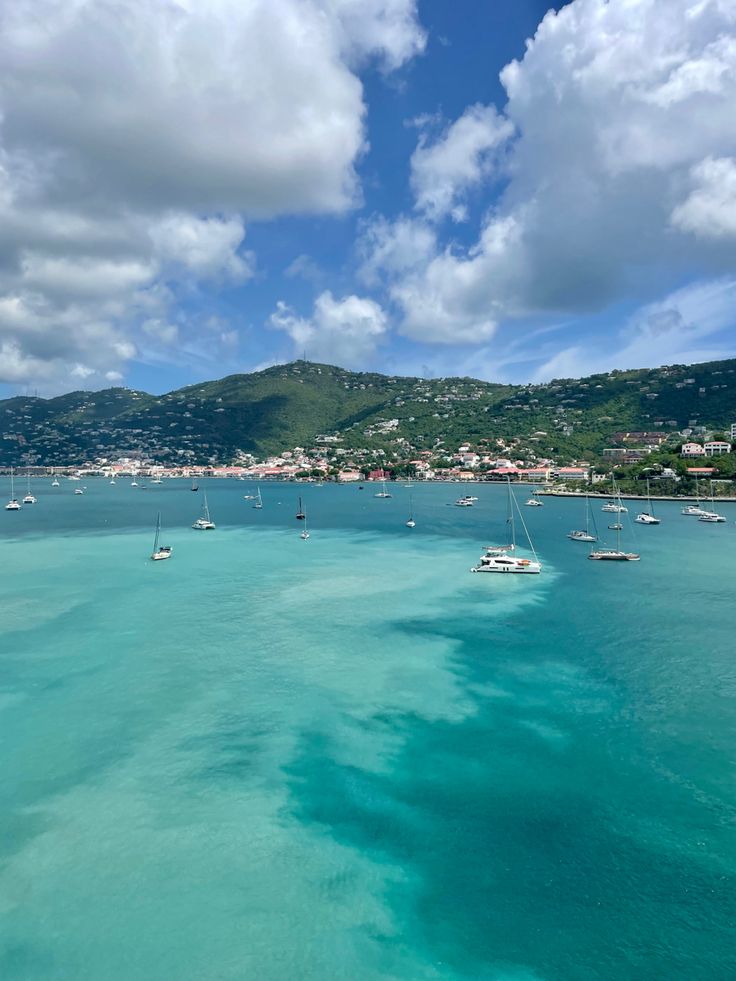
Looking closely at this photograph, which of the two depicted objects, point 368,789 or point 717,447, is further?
point 717,447

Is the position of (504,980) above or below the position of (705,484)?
below

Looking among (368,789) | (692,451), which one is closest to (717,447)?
(692,451)

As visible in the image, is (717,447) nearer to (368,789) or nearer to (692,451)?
(692,451)

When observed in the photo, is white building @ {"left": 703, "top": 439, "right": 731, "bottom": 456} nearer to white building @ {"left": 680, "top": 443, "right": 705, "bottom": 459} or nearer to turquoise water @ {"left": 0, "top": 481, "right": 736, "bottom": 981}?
white building @ {"left": 680, "top": 443, "right": 705, "bottom": 459}

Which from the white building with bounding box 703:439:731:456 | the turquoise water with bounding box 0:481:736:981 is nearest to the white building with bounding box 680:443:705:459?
the white building with bounding box 703:439:731:456

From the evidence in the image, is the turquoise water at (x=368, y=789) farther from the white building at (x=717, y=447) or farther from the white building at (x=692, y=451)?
the white building at (x=717, y=447)

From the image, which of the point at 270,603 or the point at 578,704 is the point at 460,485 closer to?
the point at 270,603

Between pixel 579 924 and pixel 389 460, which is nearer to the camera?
pixel 579 924

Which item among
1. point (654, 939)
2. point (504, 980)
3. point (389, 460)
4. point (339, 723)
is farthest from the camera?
point (389, 460)

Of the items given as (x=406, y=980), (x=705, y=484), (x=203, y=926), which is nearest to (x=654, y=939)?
(x=406, y=980)
